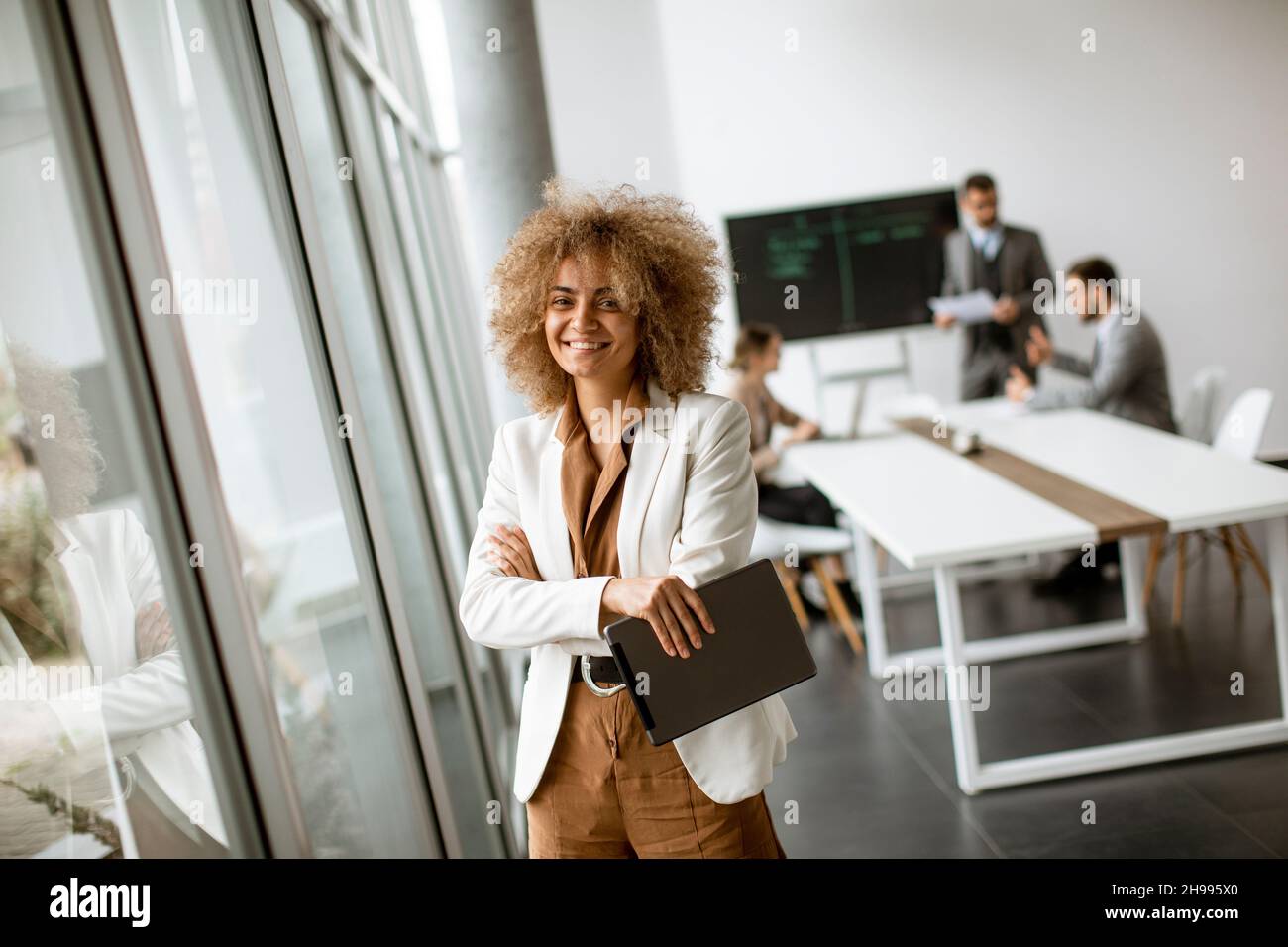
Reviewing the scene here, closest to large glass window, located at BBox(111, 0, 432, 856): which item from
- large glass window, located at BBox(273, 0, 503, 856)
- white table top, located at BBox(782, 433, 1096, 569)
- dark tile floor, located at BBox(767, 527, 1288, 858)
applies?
large glass window, located at BBox(273, 0, 503, 856)

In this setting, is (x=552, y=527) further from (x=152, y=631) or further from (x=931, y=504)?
(x=931, y=504)

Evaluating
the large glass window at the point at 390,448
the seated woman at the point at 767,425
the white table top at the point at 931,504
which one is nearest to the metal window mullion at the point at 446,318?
the large glass window at the point at 390,448

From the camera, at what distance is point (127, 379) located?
1584 millimetres

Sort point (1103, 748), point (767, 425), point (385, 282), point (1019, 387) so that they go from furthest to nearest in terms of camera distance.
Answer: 1. point (1019, 387)
2. point (767, 425)
3. point (1103, 748)
4. point (385, 282)

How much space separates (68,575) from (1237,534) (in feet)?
15.0

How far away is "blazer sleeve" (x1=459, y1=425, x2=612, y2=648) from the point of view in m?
1.69

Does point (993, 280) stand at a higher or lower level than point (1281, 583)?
higher

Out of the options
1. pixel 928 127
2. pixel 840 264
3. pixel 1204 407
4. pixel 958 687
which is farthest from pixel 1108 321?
pixel 928 127

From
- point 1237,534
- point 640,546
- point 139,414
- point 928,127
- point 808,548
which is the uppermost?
point 928,127

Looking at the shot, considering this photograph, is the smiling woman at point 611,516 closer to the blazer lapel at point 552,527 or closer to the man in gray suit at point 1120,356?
the blazer lapel at point 552,527

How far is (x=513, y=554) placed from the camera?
1806 mm

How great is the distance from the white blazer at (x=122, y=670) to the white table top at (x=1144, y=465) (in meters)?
2.93

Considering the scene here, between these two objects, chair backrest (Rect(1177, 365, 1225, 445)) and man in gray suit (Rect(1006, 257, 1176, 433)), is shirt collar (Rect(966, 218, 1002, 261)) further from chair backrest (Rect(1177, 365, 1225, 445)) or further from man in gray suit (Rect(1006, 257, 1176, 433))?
chair backrest (Rect(1177, 365, 1225, 445))
